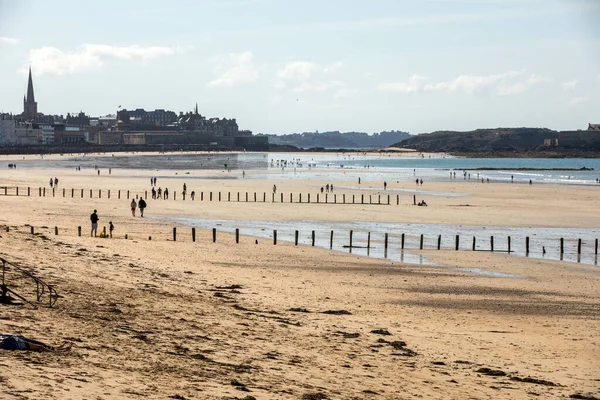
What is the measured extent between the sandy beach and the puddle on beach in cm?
135

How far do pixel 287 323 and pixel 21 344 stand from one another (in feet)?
21.9

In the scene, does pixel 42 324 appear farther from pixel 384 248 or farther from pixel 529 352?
pixel 384 248

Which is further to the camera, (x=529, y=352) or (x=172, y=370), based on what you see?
(x=529, y=352)

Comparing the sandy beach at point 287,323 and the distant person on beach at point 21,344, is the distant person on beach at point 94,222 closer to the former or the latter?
the sandy beach at point 287,323

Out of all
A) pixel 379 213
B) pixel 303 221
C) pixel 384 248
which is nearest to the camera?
pixel 384 248

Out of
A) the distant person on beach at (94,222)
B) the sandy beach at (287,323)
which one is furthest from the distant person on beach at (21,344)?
the distant person on beach at (94,222)

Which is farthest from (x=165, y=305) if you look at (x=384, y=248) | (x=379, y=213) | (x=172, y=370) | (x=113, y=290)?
(x=379, y=213)

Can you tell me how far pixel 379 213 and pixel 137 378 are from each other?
137ft

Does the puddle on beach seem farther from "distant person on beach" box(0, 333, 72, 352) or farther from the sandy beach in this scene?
"distant person on beach" box(0, 333, 72, 352)

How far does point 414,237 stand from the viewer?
38812 mm

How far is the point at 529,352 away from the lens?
1638 cm

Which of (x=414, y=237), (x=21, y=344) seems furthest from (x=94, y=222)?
(x=21, y=344)

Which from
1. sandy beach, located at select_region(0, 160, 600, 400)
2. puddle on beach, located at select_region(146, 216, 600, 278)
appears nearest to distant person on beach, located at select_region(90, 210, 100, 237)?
sandy beach, located at select_region(0, 160, 600, 400)

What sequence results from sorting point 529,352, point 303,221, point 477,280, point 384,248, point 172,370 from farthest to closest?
1. point 303,221
2. point 384,248
3. point 477,280
4. point 529,352
5. point 172,370
